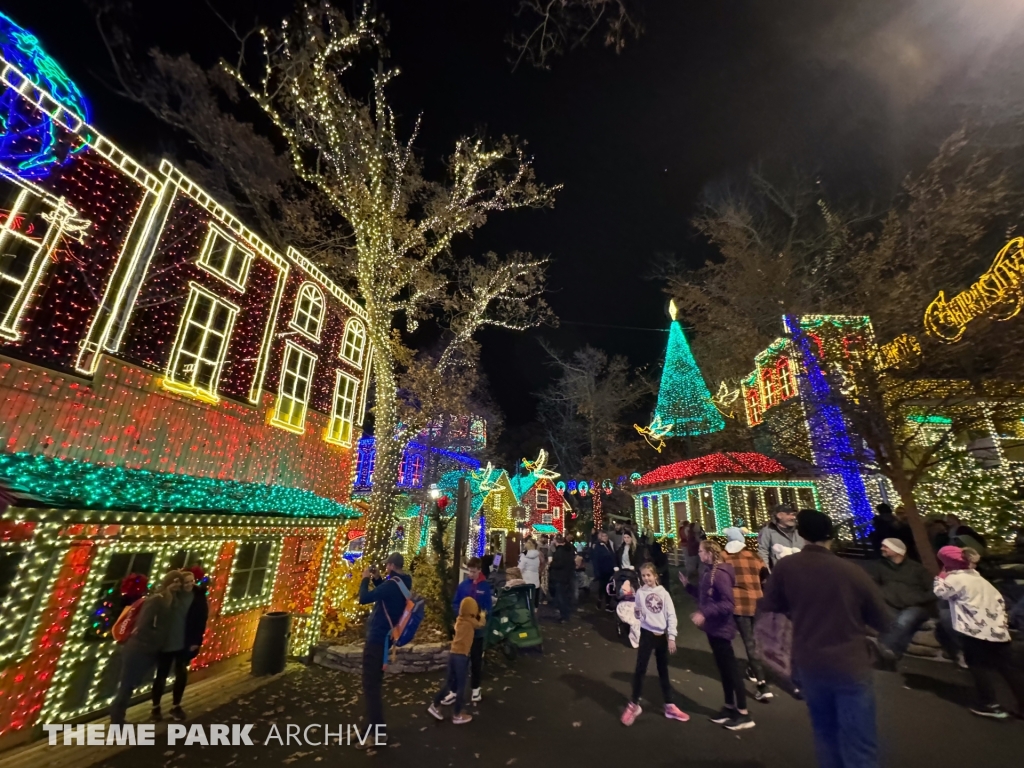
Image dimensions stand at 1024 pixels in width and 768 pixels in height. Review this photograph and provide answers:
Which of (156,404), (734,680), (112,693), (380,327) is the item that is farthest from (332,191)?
(734,680)

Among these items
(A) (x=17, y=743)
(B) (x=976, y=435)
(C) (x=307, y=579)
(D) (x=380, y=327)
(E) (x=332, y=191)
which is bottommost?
(A) (x=17, y=743)

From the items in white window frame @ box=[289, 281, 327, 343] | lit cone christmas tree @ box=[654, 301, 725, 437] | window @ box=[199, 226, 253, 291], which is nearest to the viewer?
window @ box=[199, 226, 253, 291]

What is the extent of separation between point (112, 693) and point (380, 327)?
798 cm

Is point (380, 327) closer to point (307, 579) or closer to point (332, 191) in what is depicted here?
point (332, 191)

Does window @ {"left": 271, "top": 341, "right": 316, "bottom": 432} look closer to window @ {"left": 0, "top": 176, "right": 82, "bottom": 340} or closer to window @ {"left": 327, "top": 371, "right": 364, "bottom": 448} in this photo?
window @ {"left": 327, "top": 371, "right": 364, "bottom": 448}

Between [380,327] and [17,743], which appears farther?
[380,327]

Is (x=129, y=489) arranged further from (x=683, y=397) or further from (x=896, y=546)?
(x=683, y=397)

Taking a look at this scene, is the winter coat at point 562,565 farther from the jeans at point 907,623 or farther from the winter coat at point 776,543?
the jeans at point 907,623

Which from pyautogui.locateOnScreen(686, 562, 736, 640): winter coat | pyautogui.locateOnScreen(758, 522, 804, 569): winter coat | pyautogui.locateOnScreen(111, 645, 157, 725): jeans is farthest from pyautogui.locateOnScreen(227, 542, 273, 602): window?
pyautogui.locateOnScreen(758, 522, 804, 569): winter coat

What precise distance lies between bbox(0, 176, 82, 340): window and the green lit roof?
184cm

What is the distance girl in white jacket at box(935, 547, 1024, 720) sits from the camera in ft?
16.3

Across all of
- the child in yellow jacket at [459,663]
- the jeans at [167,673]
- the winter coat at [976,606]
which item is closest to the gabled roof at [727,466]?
the winter coat at [976,606]

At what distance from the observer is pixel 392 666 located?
724cm

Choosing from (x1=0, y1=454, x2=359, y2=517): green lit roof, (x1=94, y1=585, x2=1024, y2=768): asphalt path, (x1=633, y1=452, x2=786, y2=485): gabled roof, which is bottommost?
(x1=94, y1=585, x2=1024, y2=768): asphalt path
